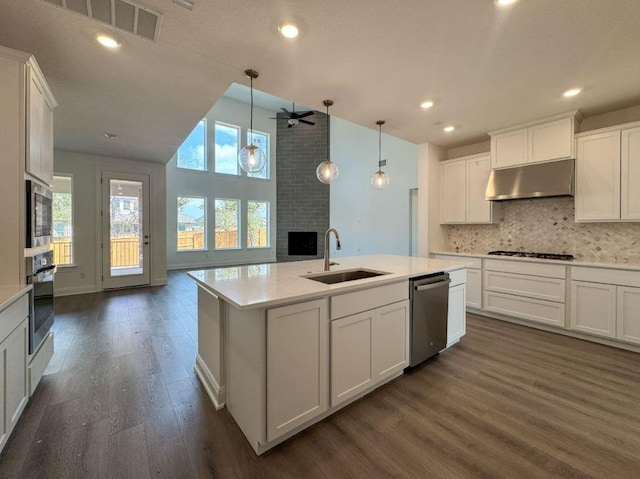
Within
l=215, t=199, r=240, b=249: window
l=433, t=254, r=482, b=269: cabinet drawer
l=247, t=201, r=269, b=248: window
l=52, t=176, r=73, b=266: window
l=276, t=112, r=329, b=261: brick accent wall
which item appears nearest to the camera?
l=433, t=254, r=482, b=269: cabinet drawer

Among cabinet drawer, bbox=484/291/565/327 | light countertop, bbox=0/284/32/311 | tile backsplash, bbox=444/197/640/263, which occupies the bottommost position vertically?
cabinet drawer, bbox=484/291/565/327

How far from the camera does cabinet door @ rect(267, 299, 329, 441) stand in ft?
4.91

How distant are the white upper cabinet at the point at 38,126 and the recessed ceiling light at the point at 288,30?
5.64 ft

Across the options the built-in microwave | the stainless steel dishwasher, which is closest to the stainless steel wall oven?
the built-in microwave

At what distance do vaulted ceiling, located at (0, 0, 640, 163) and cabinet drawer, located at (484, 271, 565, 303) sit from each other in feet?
6.35

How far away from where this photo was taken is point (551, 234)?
3.62m

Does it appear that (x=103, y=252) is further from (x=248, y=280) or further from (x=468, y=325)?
(x=468, y=325)

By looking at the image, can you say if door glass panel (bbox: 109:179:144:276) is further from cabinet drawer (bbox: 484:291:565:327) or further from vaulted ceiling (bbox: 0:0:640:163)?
cabinet drawer (bbox: 484:291:565:327)

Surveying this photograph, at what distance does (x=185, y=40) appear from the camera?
6.34 feet

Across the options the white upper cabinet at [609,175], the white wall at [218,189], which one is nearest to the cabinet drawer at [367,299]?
the white upper cabinet at [609,175]

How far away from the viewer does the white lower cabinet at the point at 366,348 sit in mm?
1804

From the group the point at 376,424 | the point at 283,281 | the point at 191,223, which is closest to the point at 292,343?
the point at 283,281

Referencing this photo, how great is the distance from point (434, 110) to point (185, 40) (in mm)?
2542

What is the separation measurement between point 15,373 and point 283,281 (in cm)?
167
